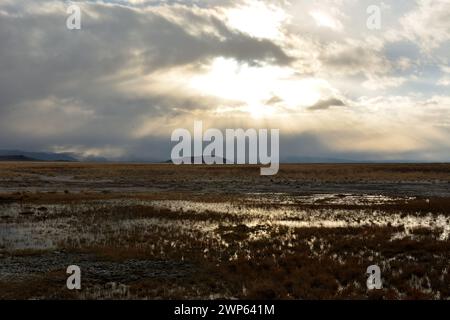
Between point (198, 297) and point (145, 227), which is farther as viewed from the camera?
point (145, 227)

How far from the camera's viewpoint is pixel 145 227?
27.8 m

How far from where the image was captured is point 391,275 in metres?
16.1

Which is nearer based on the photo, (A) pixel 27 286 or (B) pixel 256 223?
(A) pixel 27 286

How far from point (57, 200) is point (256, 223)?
25.0 metres
